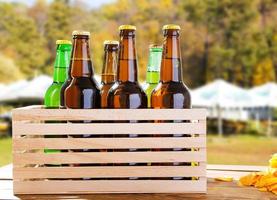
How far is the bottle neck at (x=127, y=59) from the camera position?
2.96 feet

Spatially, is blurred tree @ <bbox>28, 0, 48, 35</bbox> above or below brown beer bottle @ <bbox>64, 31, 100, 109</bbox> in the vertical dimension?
above

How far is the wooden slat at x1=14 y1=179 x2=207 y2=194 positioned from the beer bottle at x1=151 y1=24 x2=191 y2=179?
87 mm

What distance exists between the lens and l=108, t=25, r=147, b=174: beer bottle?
0.89 metres

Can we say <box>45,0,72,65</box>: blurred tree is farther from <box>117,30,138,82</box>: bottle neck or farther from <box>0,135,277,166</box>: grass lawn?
<box>117,30,138,82</box>: bottle neck

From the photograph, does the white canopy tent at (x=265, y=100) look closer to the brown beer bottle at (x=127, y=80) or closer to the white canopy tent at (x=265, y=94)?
the white canopy tent at (x=265, y=94)

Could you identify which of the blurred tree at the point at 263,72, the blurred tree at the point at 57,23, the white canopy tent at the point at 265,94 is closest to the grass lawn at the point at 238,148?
the white canopy tent at the point at 265,94

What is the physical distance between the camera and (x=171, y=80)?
0.90 m

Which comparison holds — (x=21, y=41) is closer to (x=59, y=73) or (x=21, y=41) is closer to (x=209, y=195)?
(x=59, y=73)

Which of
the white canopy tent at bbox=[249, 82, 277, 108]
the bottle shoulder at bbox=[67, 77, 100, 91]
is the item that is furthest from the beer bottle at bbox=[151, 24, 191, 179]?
the white canopy tent at bbox=[249, 82, 277, 108]

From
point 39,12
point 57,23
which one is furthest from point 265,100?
point 39,12

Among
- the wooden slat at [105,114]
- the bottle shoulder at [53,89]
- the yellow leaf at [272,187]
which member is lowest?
the yellow leaf at [272,187]

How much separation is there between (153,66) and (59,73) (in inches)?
7.2

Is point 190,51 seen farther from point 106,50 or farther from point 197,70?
point 106,50

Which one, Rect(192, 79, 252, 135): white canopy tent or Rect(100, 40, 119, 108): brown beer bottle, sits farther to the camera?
Rect(192, 79, 252, 135): white canopy tent
